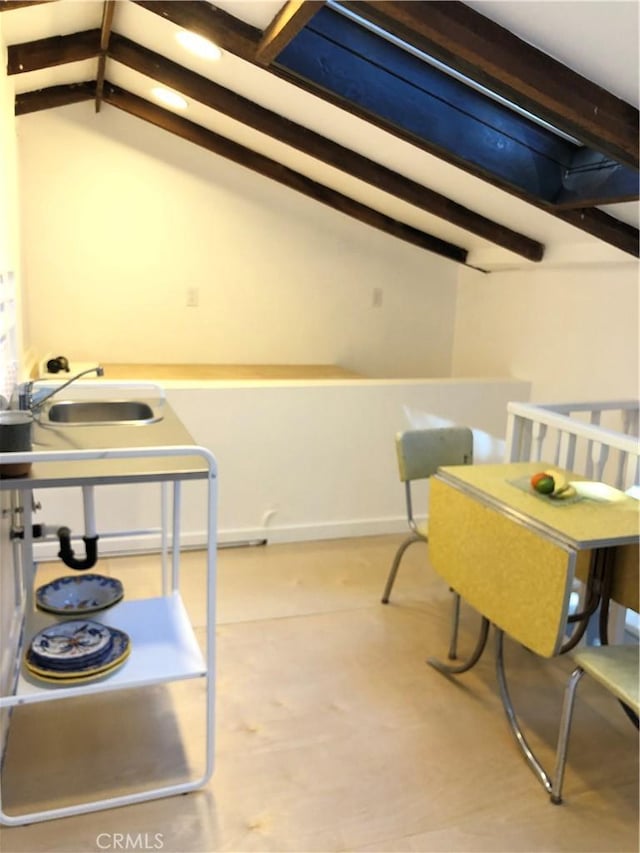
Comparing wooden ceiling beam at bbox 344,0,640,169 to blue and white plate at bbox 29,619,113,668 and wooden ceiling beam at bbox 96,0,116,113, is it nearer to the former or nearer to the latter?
wooden ceiling beam at bbox 96,0,116,113

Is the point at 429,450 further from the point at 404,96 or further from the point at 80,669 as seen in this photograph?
the point at 80,669

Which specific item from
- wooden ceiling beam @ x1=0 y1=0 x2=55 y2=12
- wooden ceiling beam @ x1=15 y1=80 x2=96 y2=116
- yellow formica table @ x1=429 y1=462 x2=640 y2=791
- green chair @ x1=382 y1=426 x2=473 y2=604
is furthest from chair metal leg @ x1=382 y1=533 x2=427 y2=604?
wooden ceiling beam @ x1=15 y1=80 x2=96 y2=116

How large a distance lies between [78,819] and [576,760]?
4.62 ft

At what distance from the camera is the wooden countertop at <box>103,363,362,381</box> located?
142 inches

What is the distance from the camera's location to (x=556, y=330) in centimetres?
354

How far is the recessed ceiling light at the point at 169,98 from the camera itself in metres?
3.22

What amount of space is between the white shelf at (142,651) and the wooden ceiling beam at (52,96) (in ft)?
8.55

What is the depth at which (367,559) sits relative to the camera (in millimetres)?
3338

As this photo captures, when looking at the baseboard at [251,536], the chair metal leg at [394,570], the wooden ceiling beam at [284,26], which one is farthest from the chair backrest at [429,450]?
the wooden ceiling beam at [284,26]

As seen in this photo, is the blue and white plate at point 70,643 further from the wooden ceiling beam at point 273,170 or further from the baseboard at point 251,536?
the wooden ceiling beam at point 273,170

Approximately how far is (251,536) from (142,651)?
5.12 ft

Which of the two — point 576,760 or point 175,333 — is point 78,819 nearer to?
point 576,760

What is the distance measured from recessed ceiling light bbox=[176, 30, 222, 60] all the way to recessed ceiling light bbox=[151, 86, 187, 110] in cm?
59

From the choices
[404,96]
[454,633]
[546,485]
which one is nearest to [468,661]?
[454,633]
